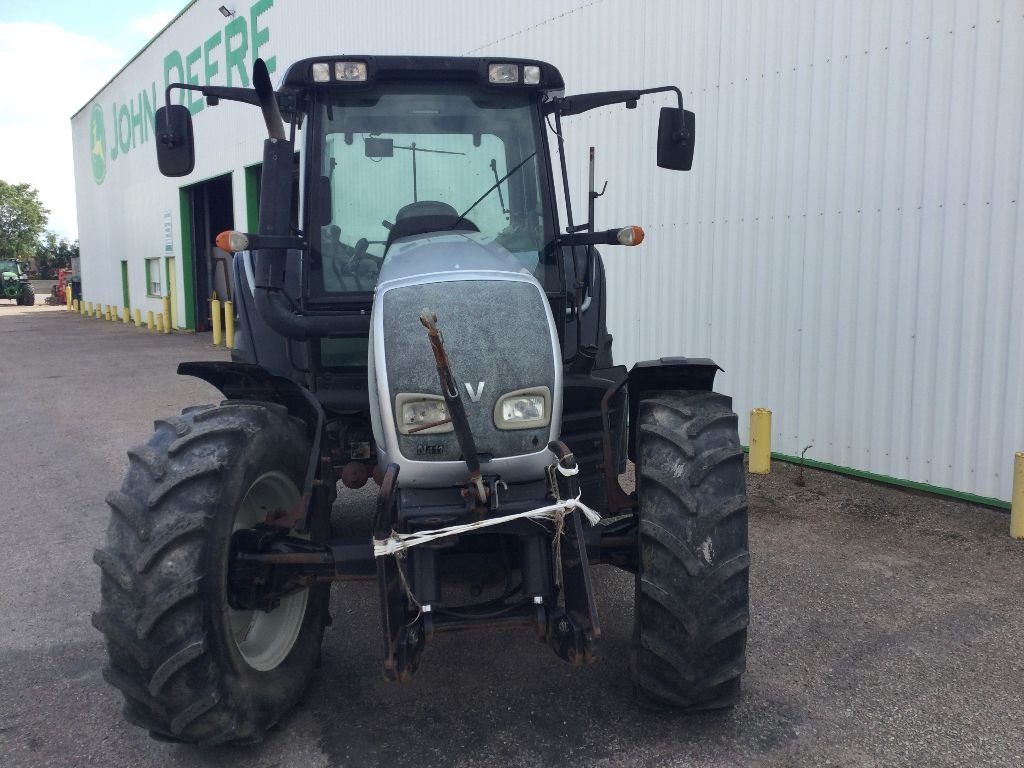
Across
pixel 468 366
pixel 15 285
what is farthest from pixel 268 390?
pixel 15 285

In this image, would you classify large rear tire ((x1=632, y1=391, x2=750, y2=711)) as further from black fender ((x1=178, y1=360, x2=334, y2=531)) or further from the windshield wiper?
the windshield wiper

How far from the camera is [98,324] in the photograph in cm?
2686

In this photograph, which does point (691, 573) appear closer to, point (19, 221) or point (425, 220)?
point (425, 220)

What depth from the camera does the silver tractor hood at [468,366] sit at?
292cm

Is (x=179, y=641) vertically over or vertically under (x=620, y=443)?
under

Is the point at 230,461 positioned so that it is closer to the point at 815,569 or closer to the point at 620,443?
the point at 620,443

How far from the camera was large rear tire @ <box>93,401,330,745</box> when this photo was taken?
2801mm

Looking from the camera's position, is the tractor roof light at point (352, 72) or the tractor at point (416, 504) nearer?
the tractor at point (416, 504)

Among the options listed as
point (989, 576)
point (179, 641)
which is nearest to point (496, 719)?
point (179, 641)

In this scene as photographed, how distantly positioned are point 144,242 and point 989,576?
2490 cm

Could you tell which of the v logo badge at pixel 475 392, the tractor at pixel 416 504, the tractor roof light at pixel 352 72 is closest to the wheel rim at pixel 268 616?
the tractor at pixel 416 504

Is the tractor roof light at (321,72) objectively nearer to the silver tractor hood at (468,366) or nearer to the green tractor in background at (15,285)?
the silver tractor hood at (468,366)

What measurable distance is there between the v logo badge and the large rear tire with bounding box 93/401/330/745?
80cm

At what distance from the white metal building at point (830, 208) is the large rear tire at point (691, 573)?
3.59 m
